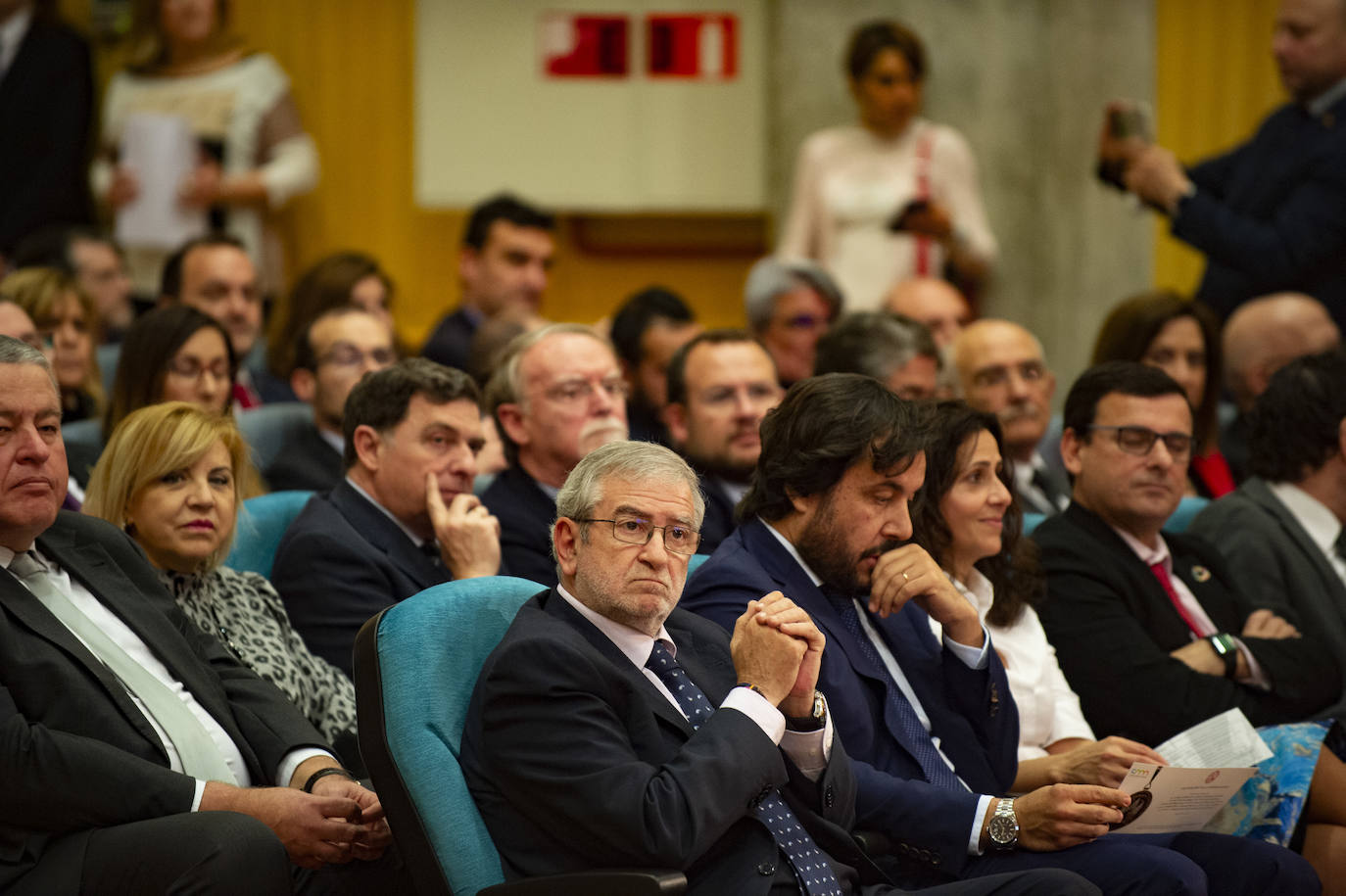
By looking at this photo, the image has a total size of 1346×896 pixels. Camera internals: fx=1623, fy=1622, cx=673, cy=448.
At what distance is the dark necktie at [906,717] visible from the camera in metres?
2.91

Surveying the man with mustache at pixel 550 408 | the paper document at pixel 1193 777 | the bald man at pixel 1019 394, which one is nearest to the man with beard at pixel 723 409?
the man with mustache at pixel 550 408

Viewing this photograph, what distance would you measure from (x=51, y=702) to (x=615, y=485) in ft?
3.04

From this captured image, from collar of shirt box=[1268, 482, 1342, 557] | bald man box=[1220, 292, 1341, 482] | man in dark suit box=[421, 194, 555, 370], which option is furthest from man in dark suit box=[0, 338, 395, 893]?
bald man box=[1220, 292, 1341, 482]

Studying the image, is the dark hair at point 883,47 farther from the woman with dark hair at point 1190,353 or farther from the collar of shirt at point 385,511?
the collar of shirt at point 385,511

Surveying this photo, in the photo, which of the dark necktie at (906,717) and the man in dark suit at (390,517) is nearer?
the dark necktie at (906,717)

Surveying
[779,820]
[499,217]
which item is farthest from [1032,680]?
[499,217]

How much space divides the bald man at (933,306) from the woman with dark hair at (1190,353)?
71 cm

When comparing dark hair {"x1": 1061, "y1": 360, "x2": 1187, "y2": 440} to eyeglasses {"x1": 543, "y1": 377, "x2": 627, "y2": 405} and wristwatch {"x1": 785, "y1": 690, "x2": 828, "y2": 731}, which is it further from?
wristwatch {"x1": 785, "y1": 690, "x2": 828, "y2": 731}

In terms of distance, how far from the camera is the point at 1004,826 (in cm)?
276

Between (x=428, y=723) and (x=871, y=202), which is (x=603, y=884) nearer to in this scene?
(x=428, y=723)

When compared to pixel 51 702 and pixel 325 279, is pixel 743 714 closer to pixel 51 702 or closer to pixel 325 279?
pixel 51 702

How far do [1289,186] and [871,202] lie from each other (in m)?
1.52

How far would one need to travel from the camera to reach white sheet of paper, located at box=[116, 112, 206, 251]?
6.45 metres

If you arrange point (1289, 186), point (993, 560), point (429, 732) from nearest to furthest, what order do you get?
point (429, 732) → point (993, 560) → point (1289, 186)
